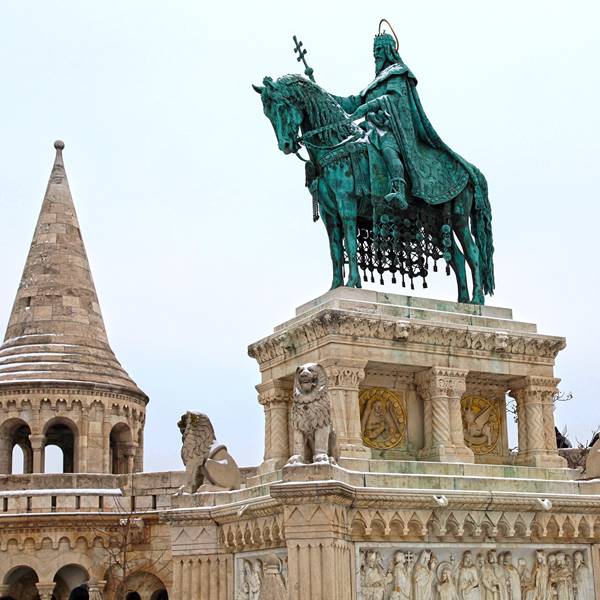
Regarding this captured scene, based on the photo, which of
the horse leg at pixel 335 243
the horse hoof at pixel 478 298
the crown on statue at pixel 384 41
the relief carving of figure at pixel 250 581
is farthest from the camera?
the crown on statue at pixel 384 41

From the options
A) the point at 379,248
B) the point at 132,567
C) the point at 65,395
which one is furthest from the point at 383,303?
the point at 65,395

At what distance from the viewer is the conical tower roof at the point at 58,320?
114 feet

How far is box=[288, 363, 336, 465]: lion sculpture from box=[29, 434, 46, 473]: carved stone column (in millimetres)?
21162

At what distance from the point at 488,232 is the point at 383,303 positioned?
117 inches

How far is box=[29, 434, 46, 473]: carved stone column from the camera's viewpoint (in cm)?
3375

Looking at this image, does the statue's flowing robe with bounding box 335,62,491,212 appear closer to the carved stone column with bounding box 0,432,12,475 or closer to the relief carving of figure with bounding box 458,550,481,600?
the relief carving of figure with bounding box 458,550,481,600

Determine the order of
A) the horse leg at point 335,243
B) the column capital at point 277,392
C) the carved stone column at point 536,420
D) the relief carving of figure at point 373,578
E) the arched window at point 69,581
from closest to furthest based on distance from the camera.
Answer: the relief carving of figure at point 373,578, the carved stone column at point 536,420, the horse leg at point 335,243, the column capital at point 277,392, the arched window at point 69,581

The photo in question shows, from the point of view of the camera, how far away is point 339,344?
15727mm

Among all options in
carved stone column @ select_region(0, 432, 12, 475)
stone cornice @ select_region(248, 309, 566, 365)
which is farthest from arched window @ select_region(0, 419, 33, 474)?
stone cornice @ select_region(248, 309, 566, 365)

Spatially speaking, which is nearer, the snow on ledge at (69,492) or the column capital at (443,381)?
the column capital at (443,381)

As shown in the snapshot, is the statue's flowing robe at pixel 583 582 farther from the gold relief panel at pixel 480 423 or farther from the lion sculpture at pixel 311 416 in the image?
the lion sculpture at pixel 311 416

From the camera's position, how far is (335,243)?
17.4 m

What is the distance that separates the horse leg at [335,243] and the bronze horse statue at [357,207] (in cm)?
2

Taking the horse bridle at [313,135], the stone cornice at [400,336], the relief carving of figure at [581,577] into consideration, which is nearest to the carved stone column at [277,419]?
the stone cornice at [400,336]
